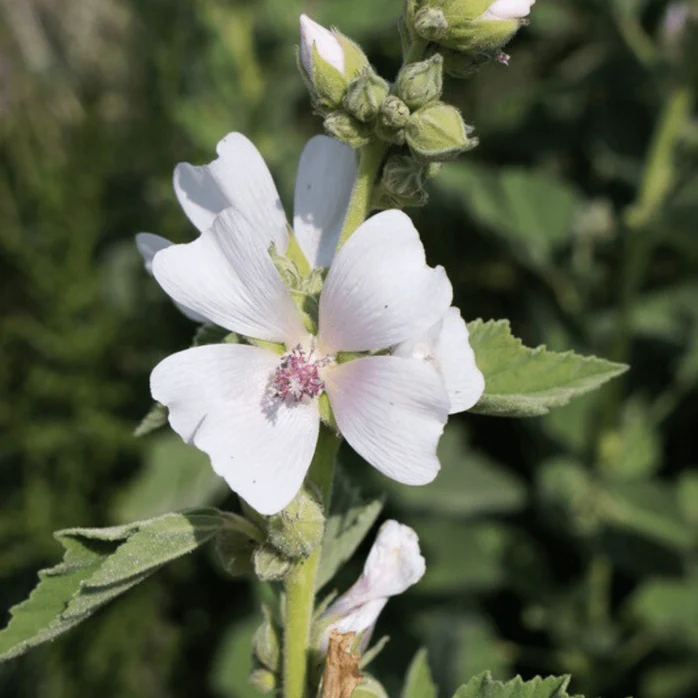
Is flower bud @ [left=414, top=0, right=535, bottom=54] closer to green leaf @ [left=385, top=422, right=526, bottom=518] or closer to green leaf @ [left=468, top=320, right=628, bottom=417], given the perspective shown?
green leaf @ [left=468, top=320, right=628, bottom=417]

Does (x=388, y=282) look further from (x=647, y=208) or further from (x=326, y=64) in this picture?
(x=647, y=208)

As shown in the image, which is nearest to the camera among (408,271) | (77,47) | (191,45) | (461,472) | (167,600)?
(408,271)

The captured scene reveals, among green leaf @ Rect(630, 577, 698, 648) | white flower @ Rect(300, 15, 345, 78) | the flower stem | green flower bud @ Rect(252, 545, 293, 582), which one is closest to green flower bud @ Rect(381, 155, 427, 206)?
white flower @ Rect(300, 15, 345, 78)

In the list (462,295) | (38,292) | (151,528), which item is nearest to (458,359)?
(151,528)

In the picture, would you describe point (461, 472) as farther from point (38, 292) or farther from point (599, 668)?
point (38, 292)

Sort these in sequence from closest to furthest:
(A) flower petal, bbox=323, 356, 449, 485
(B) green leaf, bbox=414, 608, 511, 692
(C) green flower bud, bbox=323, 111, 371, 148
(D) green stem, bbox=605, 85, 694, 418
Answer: (A) flower petal, bbox=323, 356, 449, 485 < (C) green flower bud, bbox=323, 111, 371, 148 < (B) green leaf, bbox=414, 608, 511, 692 < (D) green stem, bbox=605, 85, 694, 418

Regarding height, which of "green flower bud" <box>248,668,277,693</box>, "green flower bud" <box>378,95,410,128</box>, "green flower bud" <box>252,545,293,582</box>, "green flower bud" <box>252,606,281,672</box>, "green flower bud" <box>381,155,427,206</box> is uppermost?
"green flower bud" <box>378,95,410,128</box>
